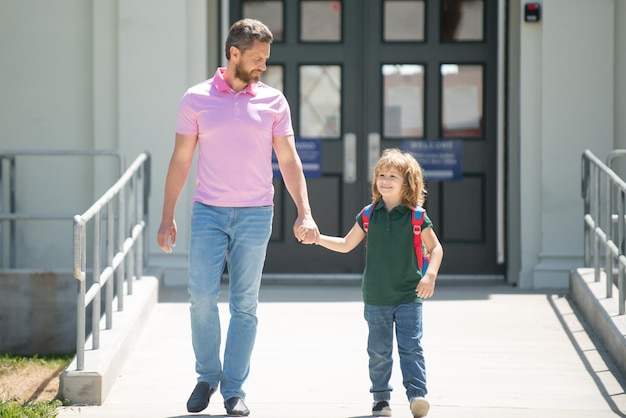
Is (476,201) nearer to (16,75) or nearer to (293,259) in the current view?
(293,259)

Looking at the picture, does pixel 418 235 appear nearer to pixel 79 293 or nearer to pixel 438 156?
pixel 79 293

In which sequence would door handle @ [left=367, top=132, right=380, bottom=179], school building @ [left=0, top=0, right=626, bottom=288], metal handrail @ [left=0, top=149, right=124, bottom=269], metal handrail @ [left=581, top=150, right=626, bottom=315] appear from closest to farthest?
metal handrail @ [left=581, top=150, right=626, bottom=315]
metal handrail @ [left=0, top=149, right=124, bottom=269]
school building @ [left=0, top=0, right=626, bottom=288]
door handle @ [left=367, top=132, right=380, bottom=179]

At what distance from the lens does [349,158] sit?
9531mm

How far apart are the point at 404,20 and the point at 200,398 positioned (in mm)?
4999

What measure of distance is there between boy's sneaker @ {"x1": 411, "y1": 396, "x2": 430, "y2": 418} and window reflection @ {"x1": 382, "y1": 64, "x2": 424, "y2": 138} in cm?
461

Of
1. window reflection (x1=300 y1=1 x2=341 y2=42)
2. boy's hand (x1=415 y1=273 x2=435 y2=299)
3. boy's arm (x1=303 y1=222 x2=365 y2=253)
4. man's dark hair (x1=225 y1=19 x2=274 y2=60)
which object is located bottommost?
boy's hand (x1=415 y1=273 x2=435 y2=299)

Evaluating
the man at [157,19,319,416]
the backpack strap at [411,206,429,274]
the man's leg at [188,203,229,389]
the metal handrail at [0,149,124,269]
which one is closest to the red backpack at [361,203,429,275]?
the backpack strap at [411,206,429,274]

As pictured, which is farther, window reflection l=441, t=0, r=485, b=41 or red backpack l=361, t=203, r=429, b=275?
window reflection l=441, t=0, r=485, b=41

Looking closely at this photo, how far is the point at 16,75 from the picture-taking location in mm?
9398

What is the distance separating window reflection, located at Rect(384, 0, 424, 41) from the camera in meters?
9.56

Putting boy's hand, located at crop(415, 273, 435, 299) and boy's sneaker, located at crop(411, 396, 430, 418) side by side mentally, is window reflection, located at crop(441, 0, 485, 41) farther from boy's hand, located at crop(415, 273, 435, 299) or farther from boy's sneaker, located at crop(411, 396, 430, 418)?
boy's sneaker, located at crop(411, 396, 430, 418)

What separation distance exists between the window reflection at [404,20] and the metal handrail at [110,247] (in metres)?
2.34

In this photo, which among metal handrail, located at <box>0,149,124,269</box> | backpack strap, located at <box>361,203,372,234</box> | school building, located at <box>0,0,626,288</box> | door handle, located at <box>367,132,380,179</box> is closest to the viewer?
backpack strap, located at <box>361,203,372,234</box>

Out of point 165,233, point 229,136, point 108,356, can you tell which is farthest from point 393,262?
point 108,356
